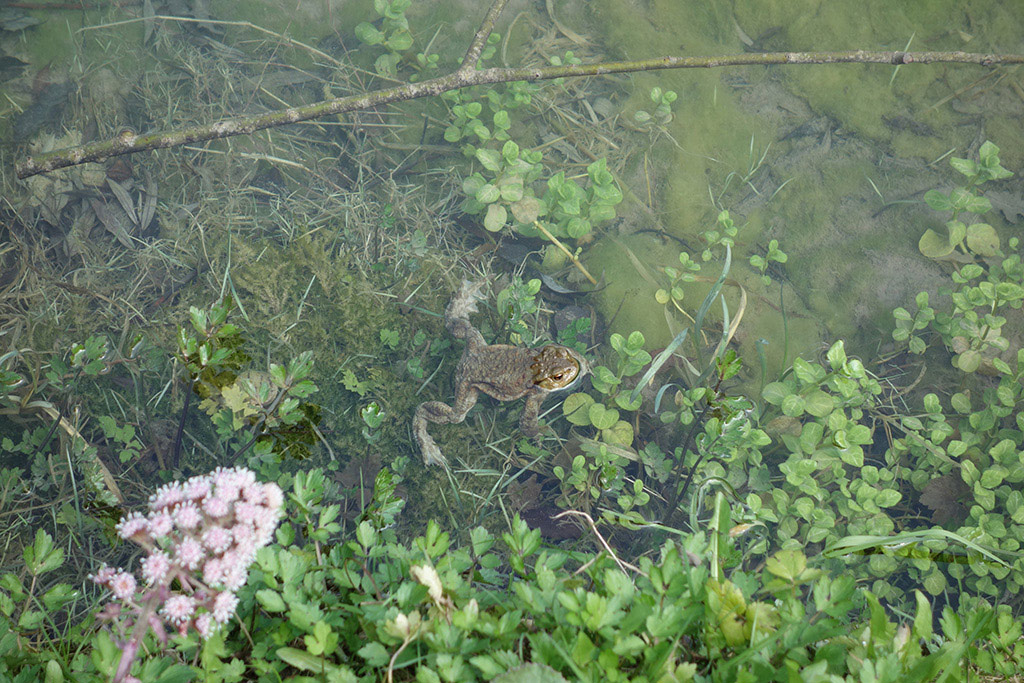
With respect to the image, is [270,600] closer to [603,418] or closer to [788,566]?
[788,566]

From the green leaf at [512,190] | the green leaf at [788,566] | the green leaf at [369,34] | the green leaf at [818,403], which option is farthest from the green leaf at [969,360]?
the green leaf at [369,34]

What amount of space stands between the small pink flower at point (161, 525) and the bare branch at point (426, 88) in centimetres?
323

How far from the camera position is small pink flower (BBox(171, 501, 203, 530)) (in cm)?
158

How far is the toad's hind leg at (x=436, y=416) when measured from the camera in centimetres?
367

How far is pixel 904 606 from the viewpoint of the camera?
130 inches

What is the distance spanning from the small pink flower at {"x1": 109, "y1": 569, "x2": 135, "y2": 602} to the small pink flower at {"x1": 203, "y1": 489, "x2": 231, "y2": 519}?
25cm

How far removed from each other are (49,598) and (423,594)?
4.14ft

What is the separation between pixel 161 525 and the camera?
5.13 feet

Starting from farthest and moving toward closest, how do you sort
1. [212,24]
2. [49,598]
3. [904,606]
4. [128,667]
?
1. [212,24]
2. [904,606]
3. [49,598]
4. [128,667]

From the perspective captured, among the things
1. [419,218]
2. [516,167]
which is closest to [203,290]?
[419,218]

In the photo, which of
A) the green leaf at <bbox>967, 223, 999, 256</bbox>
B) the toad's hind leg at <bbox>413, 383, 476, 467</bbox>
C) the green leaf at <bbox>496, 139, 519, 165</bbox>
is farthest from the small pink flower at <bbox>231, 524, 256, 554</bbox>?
the green leaf at <bbox>967, 223, 999, 256</bbox>

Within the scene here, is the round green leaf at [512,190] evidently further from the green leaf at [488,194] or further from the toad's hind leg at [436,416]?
the toad's hind leg at [436,416]

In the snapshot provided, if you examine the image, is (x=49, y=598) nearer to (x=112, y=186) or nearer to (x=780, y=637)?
(x=780, y=637)

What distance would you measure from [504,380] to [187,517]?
2.36 metres
